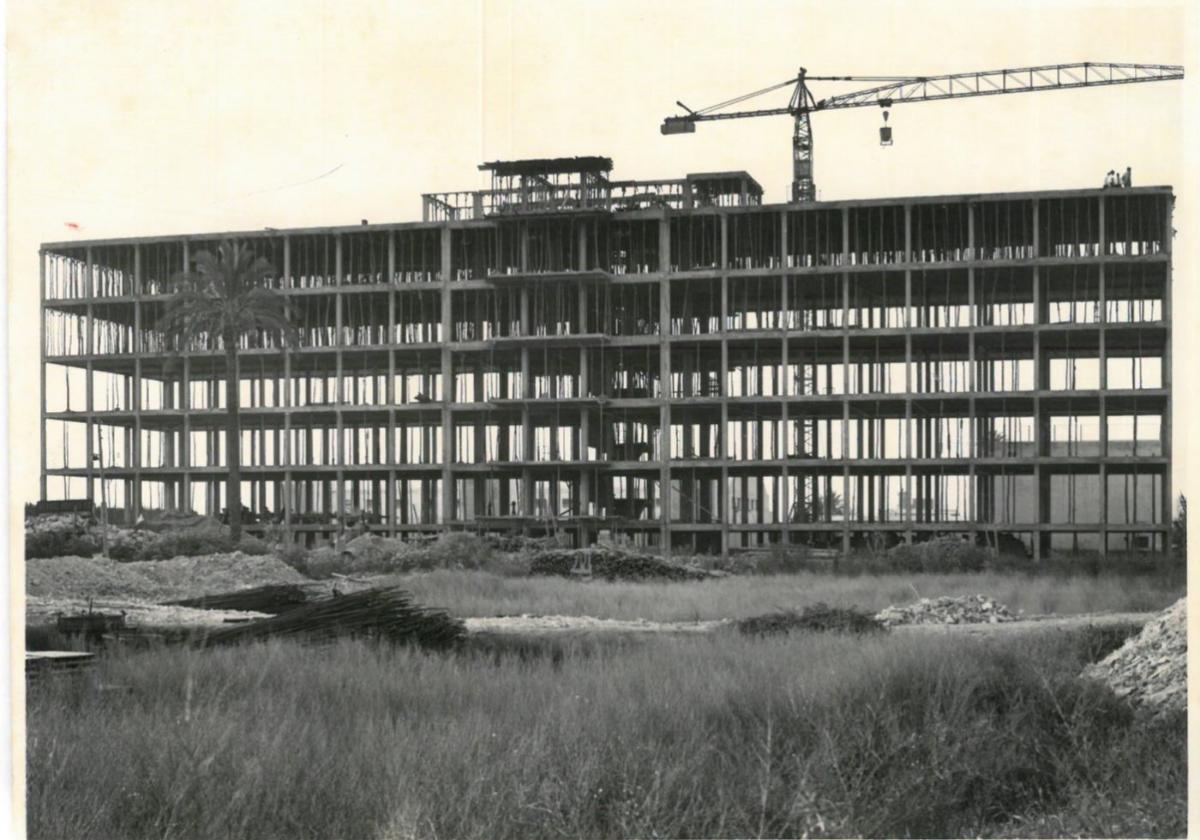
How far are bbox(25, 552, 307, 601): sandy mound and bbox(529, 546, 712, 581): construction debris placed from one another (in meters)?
6.13

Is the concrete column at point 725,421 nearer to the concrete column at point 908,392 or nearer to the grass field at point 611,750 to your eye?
the concrete column at point 908,392

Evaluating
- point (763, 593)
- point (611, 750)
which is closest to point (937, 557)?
point (763, 593)

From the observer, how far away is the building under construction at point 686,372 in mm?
40688

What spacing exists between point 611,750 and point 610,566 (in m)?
19.5

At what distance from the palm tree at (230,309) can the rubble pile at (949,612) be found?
17.7 meters

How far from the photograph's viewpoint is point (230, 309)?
107ft

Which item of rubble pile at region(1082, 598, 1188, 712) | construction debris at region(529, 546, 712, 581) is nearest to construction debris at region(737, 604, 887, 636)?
rubble pile at region(1082, 598, 1188, 712)

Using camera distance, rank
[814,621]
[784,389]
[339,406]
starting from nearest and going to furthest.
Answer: [814,621], [339,406], [784,389]

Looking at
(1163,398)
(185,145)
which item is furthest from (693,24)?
(1163,398)

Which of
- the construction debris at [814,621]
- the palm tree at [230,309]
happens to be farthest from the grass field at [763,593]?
the palm tree at [230,309]

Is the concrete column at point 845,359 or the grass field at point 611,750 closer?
the grass field at point 611,750

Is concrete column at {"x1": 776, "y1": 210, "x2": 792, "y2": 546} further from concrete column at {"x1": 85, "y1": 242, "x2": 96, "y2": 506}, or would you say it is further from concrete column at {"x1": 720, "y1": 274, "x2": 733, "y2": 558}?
→ concrete column at {"x1": 85, "y1": 242, "x2": 96, "y2": 506}

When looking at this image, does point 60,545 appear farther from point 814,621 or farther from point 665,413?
point 665,413

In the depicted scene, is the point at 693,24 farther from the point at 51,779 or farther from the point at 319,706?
the point at 51,779
